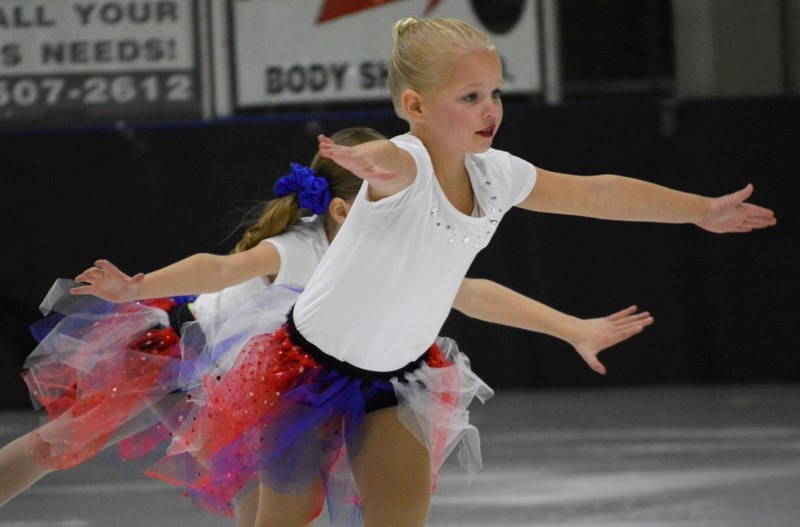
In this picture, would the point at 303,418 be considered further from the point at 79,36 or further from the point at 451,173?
the point at 79,36

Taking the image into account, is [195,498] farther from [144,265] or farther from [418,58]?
[144,265]

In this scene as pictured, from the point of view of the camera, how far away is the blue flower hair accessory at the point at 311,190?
301 centimetres

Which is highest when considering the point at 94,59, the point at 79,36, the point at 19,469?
the point at 79,36

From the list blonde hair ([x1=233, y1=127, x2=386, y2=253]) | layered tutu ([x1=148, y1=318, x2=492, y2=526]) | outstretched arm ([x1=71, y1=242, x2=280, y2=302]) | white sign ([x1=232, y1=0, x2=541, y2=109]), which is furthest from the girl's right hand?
white sign ([x1=232, y1=0, x2=541, y2=109])

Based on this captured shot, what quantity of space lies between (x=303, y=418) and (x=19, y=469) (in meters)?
0.91

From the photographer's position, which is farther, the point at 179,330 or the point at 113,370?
the point at 179,330

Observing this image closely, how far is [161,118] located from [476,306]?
15.4 feet

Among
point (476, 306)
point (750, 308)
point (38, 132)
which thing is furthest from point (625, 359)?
point (476, 306)

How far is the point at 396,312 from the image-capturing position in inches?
93.1

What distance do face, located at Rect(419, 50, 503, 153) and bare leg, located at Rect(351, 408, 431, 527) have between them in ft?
1.82

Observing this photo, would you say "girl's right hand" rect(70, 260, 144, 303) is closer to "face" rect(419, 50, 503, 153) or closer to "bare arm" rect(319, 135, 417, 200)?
"bare arm" rect(319, 135, 417, 200)

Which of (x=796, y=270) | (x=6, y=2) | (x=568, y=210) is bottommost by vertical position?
(x=796, y=270)

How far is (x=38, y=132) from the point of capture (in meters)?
7.05

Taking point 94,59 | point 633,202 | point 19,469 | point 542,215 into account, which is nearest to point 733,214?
point 633,202
